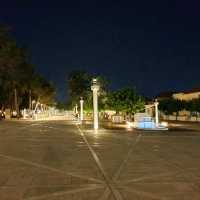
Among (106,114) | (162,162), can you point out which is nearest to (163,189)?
(162,162)

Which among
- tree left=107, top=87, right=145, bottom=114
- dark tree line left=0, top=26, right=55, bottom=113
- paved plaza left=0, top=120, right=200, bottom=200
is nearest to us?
paved plaza left=0, top=120, right=200, bottom=200

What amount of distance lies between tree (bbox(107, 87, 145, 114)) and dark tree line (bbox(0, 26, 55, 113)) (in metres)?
22.5

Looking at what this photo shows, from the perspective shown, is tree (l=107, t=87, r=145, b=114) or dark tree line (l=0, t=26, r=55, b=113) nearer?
tree (l=107, t=87, r=145, b=114)

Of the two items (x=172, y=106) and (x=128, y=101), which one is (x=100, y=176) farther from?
(x=172, y=106)

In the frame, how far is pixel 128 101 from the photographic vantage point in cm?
6594

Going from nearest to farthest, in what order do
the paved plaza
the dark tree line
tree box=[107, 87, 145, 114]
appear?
the paved plaza < tree box=[107, 87, 145, 114] < the dark tree line

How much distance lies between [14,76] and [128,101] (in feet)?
102

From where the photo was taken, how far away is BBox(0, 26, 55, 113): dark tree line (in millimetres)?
82938

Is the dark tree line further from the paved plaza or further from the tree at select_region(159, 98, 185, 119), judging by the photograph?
the paved plaza

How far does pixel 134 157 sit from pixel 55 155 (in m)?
2.82

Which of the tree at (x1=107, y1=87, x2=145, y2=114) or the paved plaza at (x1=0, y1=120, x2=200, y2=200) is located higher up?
the tree at (x1=107, y1=87, x2=145, y2=114)

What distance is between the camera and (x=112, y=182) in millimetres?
11023

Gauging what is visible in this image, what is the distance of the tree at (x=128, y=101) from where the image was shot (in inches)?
2594

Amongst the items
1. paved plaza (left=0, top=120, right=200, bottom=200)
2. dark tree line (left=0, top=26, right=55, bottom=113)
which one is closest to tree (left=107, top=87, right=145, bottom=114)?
dark tree line (left=0, top=26, right=55, bottom=113)
